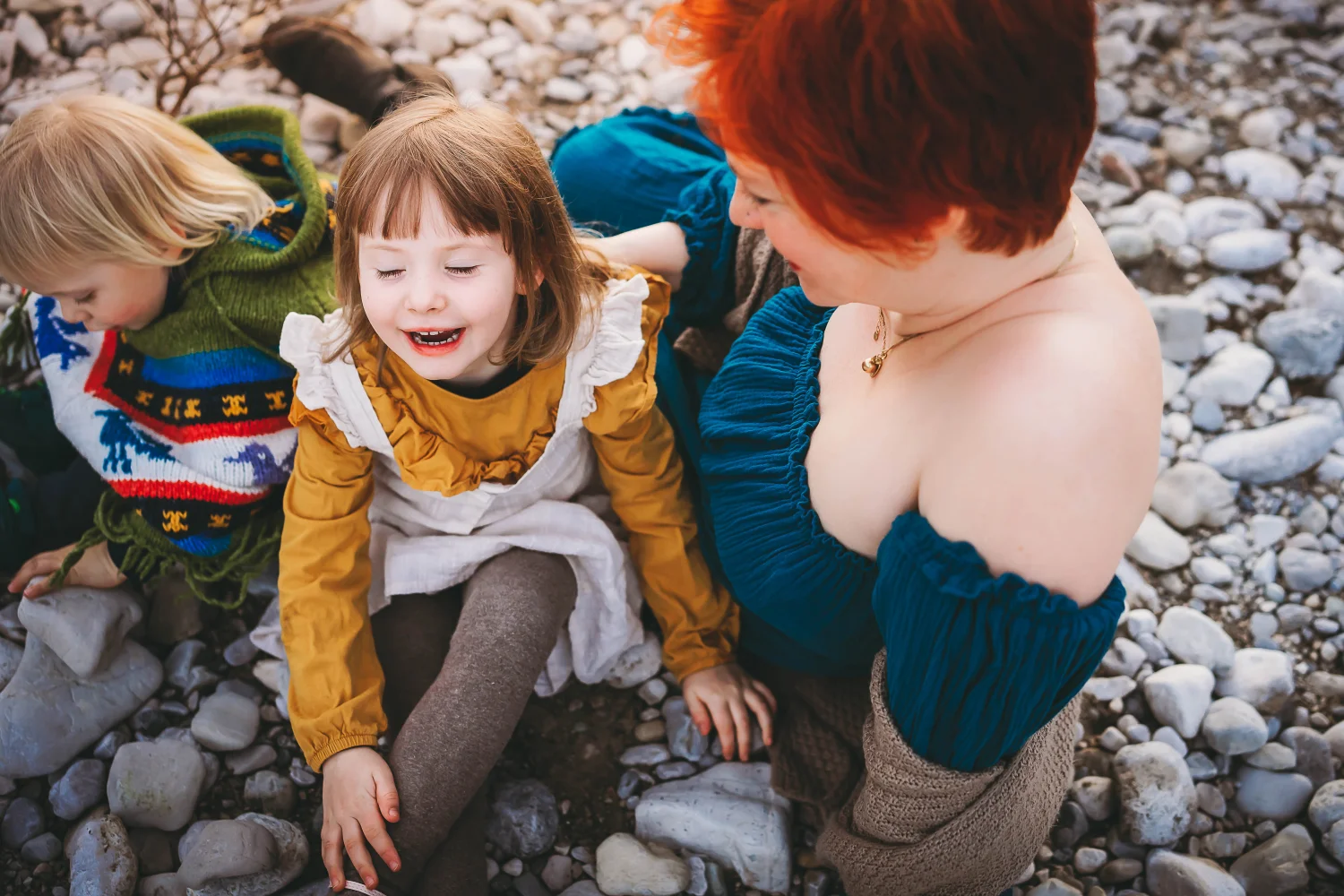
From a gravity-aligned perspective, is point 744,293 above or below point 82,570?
above

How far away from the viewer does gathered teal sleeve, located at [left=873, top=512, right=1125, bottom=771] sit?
3.66 ft

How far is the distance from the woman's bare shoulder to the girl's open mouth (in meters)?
0.71

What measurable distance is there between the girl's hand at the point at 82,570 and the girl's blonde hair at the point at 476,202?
0.79 metres

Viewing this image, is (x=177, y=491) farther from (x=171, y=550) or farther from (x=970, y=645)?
(x=970, y=645)

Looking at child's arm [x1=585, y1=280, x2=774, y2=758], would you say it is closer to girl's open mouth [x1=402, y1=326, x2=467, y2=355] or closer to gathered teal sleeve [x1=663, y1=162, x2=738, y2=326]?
gathered teal sleeve [x1=663, y1=162, x2=738, y2=326]

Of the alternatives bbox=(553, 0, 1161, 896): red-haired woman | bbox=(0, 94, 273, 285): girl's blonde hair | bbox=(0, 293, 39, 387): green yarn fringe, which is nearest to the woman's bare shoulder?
bbox=(553, 0, 1161, 896): red-haired woman

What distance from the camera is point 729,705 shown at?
1.82m

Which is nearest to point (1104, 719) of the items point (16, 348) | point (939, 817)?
point (939, 817)

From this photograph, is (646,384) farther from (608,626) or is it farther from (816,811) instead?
(816,811)

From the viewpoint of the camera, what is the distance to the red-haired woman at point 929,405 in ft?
3.12

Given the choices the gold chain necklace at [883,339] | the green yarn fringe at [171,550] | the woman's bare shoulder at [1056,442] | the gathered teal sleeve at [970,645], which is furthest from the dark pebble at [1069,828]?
the green yarn fringe at [171,550]

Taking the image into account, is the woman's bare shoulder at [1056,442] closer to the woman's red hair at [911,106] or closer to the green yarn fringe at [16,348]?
the woman's red hair at [911,106]

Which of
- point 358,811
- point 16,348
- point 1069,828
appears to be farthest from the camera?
point 16,348

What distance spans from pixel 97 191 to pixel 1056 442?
5.11 feet
